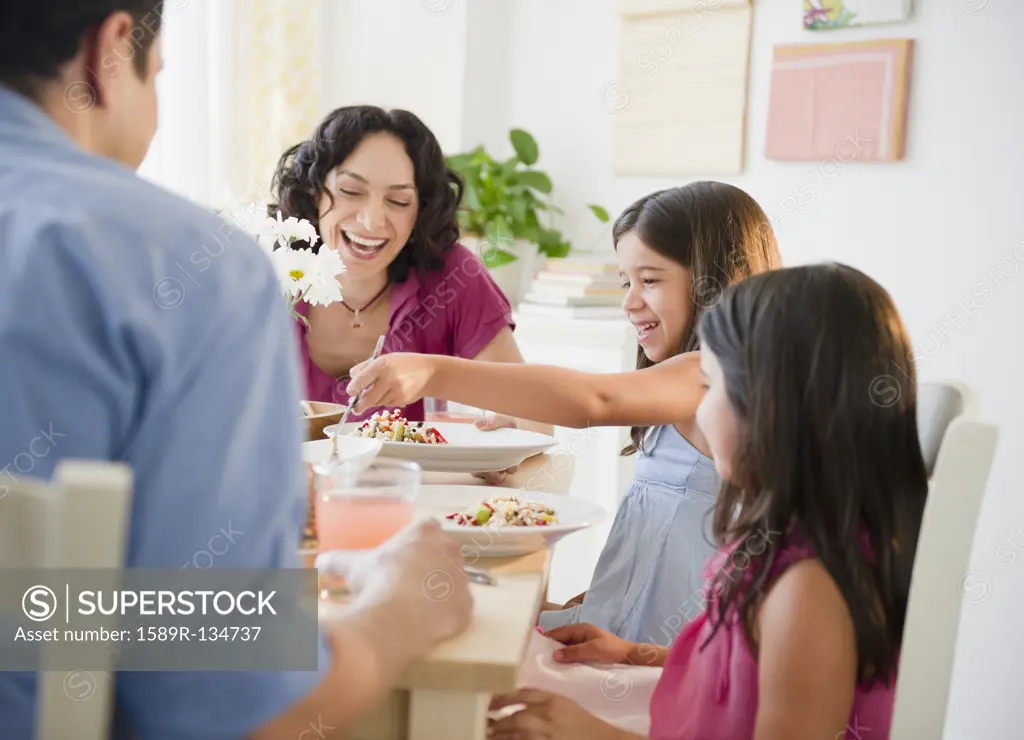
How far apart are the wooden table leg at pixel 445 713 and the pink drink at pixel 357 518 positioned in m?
0.22

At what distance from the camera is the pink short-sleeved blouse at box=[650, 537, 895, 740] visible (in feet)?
3.69

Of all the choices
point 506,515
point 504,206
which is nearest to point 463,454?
point 506,515

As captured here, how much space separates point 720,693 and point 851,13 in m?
2.19

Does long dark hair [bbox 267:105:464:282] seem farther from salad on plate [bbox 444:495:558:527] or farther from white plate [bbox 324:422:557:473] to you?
salad on plate [bbox 444:495:558:527]

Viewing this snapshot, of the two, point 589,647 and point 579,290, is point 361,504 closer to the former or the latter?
point 589,647

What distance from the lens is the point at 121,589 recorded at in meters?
0.65

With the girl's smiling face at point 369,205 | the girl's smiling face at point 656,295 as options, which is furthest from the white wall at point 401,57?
the girl's smiling face at point 656,295

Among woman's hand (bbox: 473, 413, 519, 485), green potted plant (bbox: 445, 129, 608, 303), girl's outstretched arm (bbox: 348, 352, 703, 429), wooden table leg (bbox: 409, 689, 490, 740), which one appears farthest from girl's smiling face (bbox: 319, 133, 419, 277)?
wooden table leg (bbox: 409, 689, 490, 740)

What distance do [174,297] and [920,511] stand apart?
0.80 meters

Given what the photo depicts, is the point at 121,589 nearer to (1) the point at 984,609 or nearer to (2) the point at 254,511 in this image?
(2) the point at 254,511

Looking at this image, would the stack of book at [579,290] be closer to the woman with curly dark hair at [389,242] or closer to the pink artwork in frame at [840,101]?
the pink artwork in frame at [840,101]

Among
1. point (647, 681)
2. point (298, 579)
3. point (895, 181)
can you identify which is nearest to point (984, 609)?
point (895, 181)

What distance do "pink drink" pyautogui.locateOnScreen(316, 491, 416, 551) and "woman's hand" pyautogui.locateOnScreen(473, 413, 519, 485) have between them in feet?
1.63

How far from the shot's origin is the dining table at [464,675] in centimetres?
87
